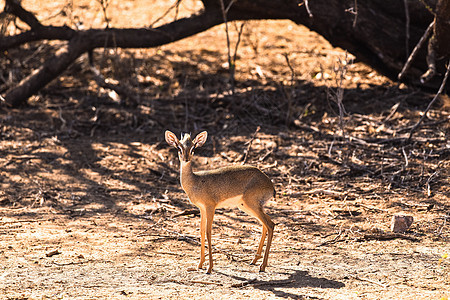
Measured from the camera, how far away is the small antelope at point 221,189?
17.1 feet

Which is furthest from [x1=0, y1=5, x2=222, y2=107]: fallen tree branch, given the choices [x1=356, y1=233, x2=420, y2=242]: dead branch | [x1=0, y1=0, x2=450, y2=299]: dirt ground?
[x1=356, y1=233, x2=420, y2=242]: dead branch

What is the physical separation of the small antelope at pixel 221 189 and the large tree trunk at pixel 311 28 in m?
5.31

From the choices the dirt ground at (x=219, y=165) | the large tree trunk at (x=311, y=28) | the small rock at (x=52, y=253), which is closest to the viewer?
the dirt ground at (x=219, y=165)

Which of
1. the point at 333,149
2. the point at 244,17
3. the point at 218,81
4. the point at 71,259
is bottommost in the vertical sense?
the point at 71,259

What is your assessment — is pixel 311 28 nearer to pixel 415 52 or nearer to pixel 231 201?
pixel 415 52

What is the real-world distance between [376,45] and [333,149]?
241 cm

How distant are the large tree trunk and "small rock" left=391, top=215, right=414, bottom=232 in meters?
4.32

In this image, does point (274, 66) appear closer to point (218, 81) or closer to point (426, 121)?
point (218, 81)

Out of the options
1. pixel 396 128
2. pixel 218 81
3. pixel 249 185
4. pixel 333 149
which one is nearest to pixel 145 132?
pixel 218 81

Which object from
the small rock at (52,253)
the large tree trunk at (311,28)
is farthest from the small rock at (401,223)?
the large tree trunk at (311,28)

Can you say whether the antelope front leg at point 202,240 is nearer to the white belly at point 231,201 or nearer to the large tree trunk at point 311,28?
the white belly at point 231,201

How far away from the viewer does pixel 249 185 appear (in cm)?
532

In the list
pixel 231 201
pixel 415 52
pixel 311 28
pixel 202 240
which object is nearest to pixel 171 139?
pixel 231 201

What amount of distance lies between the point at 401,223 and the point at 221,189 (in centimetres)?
215
